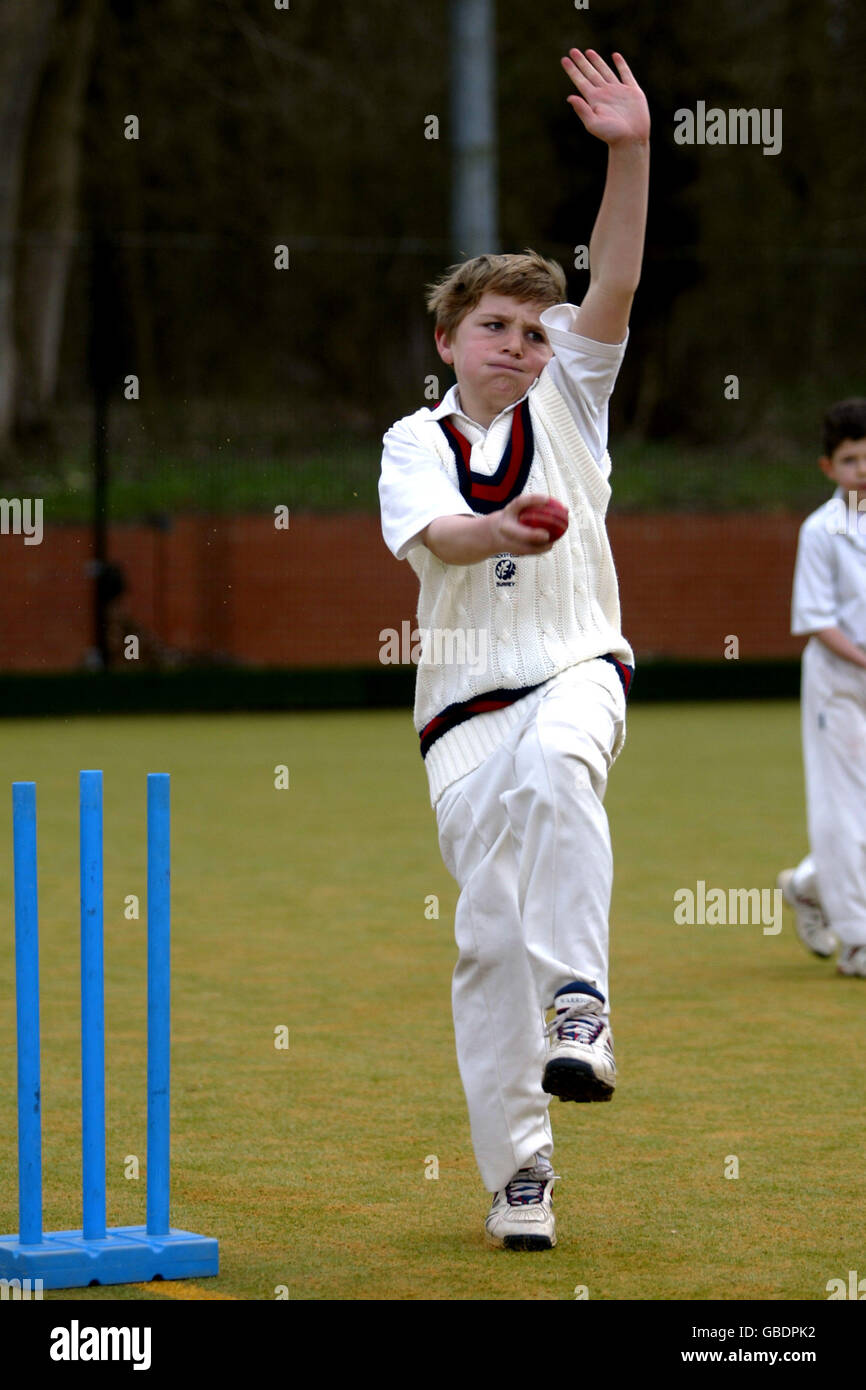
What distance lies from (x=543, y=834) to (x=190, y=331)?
24546mm

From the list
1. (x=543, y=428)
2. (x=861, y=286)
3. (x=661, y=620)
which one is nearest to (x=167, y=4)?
(x=861, y=286)

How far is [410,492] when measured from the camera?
4590mm

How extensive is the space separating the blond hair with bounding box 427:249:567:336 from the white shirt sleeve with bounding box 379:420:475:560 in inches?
12.2

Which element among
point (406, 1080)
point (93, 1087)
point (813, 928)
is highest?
point (93, 1087)

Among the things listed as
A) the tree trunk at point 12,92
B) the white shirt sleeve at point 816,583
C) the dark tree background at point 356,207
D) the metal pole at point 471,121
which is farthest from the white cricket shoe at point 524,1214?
the tree trunk at point 12,92

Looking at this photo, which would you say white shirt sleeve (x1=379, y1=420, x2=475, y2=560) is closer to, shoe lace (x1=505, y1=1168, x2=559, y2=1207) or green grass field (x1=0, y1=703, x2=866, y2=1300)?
shoe lace (x1=505, y1=1168, x2=559, y2=1207)

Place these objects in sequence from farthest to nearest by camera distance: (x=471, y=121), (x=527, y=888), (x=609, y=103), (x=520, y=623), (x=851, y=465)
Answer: (x=471, y=121), (x=851, y=465), (x=520, y=623), (x=609, y=103), (x=527, y=888)

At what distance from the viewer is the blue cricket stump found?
421 centimetres

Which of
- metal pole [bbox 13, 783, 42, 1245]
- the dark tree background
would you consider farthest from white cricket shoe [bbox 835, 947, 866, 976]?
the dark tree background

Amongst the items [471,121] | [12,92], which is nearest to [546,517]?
[471,121]

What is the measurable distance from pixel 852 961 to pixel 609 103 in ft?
14.5

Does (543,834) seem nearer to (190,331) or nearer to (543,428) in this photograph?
(543,428)

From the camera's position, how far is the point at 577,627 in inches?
184

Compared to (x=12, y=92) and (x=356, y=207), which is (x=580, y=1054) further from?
(x=356, y=207)
